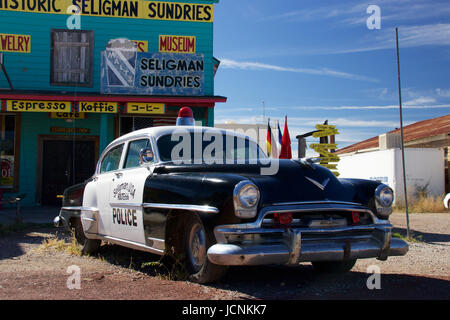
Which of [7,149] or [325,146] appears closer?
[325,146]

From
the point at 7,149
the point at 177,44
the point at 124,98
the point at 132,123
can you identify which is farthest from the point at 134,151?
the point at 7,149

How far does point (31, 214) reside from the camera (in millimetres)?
11383

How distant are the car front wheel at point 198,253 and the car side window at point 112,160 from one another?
2002 mm

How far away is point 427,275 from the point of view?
513cm

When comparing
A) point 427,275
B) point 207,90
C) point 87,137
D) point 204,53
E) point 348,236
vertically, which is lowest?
point 427,275

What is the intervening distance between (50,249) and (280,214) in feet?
14.5

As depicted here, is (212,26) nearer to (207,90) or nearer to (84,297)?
(207,90)

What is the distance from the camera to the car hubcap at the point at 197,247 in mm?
4180

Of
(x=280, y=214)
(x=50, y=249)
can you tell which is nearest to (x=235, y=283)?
(x=280, y=214)

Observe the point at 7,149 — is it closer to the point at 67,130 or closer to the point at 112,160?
the point at 67,130

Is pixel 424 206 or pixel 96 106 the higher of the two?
pixel 96 106

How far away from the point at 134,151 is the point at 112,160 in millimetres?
696

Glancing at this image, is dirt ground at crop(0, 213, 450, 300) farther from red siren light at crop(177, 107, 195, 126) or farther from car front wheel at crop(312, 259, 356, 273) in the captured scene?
red siren light at crop(177, 107, 195, 126)
